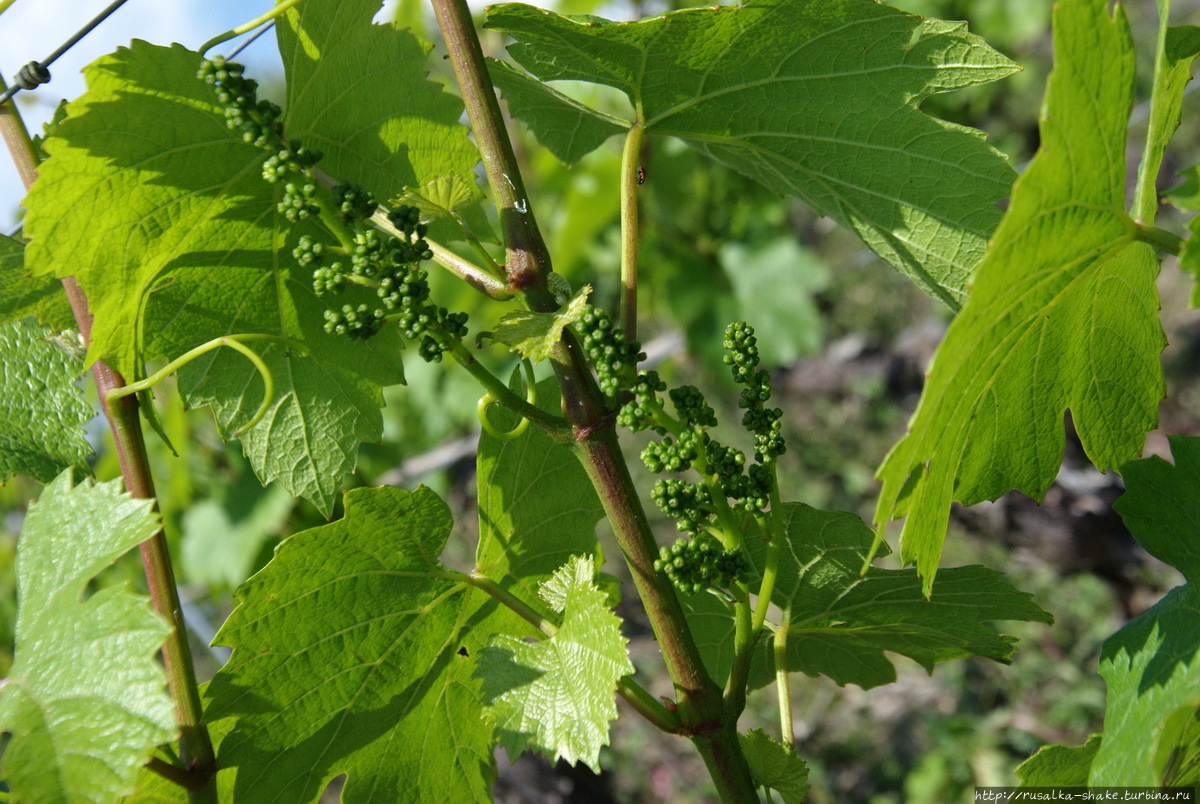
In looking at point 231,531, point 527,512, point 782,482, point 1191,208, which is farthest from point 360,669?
point 782,482

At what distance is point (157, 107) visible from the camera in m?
0.81

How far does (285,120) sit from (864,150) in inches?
20.8

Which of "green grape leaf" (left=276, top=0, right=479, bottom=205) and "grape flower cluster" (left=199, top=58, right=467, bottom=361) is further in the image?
"green grape leaf" (left=276, top=0, right=479, bottom=205)

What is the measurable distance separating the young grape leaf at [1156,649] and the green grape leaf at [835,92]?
242 millimetres

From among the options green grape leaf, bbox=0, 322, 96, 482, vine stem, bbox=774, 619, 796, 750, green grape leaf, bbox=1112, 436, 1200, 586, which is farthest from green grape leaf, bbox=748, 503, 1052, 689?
green grape leaf, bbox=0, 322, 96, 482

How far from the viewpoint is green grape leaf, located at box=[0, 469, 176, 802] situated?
0.64 m

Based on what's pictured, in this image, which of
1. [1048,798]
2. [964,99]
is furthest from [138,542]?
[964,99]

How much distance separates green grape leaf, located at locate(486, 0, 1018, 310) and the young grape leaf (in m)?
0.24

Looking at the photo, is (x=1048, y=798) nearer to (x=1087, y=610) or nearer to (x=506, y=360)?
(x=506, y=360)

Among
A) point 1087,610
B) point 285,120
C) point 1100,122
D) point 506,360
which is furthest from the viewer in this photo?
point 1087,610

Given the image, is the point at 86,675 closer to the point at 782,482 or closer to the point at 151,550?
the point at 151,550

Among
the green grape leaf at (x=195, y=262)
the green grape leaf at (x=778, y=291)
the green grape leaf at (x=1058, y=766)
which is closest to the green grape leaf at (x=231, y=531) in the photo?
the green grape leaf at (x=778, y=291)

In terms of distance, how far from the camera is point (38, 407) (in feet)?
3.17

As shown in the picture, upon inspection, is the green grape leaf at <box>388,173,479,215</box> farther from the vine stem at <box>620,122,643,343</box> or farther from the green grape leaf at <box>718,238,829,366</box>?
the green grape leaf at <box>718,238,829,366</box>
